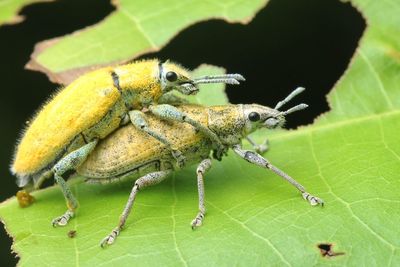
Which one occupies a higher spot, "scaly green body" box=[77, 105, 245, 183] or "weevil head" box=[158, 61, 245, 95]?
"weevil head" box=[158, 61, 245, 95]

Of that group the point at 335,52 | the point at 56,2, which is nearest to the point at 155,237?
the point at 335,52

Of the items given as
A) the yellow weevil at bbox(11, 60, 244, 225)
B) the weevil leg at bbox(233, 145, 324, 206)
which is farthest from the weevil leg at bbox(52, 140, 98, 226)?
the weevil leg at bbox(233, 145, 324, 206)

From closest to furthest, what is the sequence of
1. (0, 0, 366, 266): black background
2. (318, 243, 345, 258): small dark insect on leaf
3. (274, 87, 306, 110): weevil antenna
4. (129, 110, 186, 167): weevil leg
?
(318, 243, 345, 258): small dark insect on leaf
(129, 110, 186, 167): weevil leg
(274, 87, 306, 110): weevil antenna
(0, 0, 366, 266): black background

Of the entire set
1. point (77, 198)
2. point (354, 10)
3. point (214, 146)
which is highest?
point (354, 10)

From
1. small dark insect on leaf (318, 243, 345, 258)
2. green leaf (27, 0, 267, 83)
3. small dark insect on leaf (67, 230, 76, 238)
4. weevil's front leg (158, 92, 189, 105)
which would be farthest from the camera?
green leaf (27, 0, 267, 83)

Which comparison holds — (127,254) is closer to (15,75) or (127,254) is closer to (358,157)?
(358,157)

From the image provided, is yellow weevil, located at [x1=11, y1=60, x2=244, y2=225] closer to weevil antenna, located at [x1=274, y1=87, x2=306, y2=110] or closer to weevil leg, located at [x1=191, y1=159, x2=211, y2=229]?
weevil leg, located at [x1=191, y1=159, x2=211, y2=229]

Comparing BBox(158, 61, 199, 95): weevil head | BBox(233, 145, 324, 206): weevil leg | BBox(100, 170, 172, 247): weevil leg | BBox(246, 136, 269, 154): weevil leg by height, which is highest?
BBox(158, 61, 199, 95): weevil head
